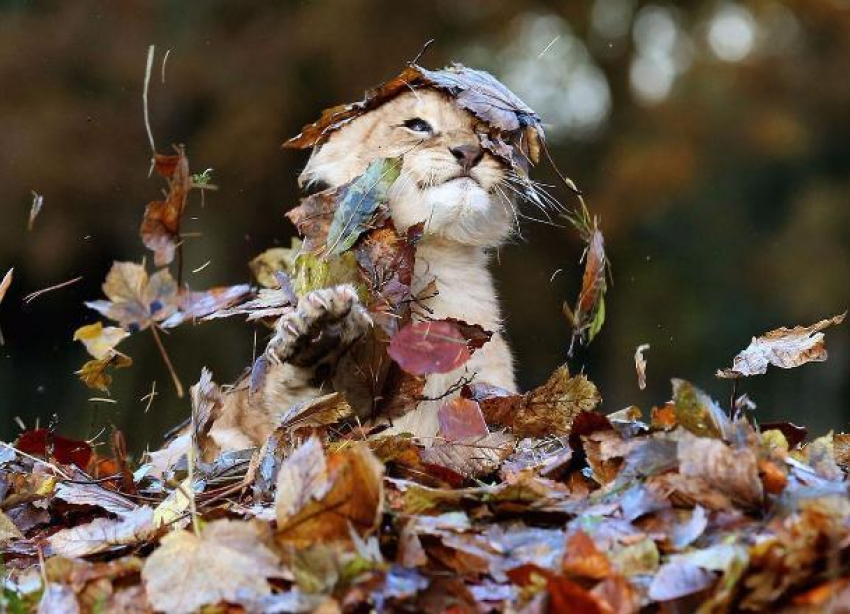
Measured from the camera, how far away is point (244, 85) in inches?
504

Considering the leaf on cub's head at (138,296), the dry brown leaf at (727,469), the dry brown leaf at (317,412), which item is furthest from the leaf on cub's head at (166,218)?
the dry brown leaf at (727,469)

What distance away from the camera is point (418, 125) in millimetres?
4590

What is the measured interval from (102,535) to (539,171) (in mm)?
8832

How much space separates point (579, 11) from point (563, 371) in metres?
11.5

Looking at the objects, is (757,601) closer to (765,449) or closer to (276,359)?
(765,449)

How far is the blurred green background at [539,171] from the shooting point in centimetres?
1216

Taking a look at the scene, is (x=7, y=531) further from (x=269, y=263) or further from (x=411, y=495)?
(x=269, y=263)

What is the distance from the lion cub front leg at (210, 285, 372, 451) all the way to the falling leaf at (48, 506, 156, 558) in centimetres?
67

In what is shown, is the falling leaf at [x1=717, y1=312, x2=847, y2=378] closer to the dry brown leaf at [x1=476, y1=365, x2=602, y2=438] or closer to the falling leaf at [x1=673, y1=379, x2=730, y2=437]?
the dry brown leaf at [x1=476, y1=365, x2=602, y2=438]

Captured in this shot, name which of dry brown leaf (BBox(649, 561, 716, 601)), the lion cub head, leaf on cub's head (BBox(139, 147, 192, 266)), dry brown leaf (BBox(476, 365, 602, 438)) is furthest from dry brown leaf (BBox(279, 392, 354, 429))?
dry brown leaf (BBox(649, 561, 716, 601))

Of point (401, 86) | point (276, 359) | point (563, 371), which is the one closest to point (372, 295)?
point (276, 359)

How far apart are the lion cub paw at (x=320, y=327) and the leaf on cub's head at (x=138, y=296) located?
1.13 feet

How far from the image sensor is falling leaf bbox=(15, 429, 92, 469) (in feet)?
13.4

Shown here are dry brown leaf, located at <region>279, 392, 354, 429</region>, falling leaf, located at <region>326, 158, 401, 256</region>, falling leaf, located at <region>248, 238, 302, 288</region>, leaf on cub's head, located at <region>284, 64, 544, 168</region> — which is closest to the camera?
dry brown leaf, located at <region>279, 392, 354, 429</region>
